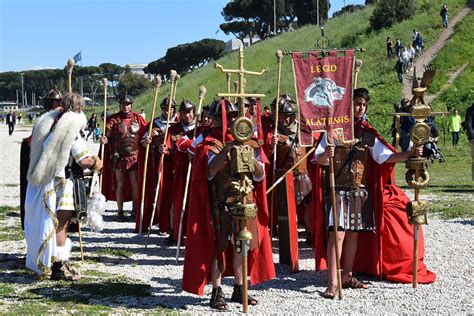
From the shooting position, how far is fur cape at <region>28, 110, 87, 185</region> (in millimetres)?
7152

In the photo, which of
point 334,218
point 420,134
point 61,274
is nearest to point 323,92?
point 420,134

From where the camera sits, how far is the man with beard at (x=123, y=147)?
38.9 feet

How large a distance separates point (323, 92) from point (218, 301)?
2.10 meters

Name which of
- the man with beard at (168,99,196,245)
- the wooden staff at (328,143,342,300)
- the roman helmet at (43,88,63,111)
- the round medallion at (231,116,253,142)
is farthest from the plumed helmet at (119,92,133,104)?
the round medallion at (231,116,253,142)

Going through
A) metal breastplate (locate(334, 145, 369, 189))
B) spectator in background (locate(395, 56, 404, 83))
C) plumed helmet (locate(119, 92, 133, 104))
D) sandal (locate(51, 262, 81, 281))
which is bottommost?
sandal (locate(51, 262, 81, 281))

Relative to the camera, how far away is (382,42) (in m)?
43.8

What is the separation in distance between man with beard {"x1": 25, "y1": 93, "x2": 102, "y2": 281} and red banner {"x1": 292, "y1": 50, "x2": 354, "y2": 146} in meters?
2.14

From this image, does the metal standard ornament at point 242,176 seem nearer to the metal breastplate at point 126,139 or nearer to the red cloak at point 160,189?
the red cloak at point 160,189

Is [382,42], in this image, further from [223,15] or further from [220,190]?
[223,15]

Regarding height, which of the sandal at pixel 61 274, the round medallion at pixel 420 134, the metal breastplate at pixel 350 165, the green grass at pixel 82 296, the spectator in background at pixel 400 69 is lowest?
the green grass at pixel 82 296

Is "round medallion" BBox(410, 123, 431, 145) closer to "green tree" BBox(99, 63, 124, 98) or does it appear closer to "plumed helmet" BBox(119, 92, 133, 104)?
"plumed helmet" BBox(119, 92, 133, 104)

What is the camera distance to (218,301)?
6352 millimetres

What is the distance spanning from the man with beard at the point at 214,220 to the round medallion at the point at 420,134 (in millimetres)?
1456

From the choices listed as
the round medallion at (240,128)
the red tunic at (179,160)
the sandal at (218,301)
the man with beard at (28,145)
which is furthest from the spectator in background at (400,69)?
the round medallion at (240,128)
